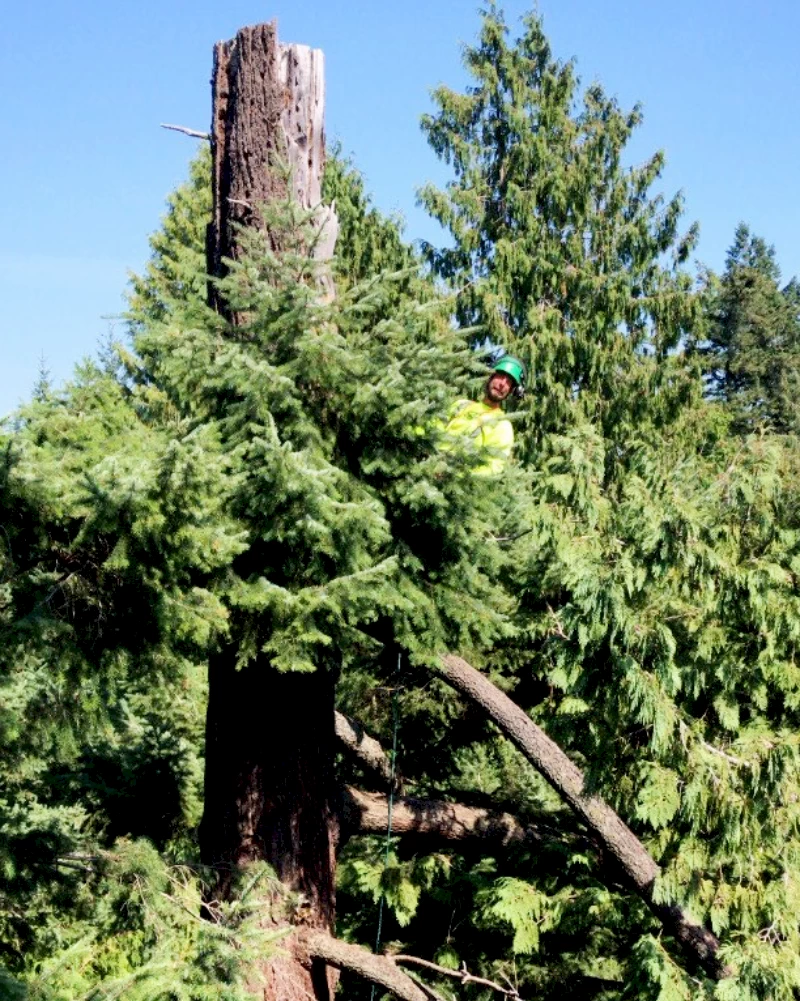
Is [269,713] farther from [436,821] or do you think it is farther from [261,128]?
[261,128]

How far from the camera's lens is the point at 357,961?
5746 mm

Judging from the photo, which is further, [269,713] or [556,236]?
[556,236]

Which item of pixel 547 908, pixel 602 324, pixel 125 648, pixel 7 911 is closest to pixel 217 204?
pixel 125 648

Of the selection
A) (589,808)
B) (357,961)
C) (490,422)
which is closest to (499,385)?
(490,422)

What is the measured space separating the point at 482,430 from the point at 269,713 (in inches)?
70.5

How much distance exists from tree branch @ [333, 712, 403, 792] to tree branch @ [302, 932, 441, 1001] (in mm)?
2084

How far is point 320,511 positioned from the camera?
15.1ft

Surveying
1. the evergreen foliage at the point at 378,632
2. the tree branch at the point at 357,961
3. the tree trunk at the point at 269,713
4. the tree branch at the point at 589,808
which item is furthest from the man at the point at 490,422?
the tree branch at the point at 357,961

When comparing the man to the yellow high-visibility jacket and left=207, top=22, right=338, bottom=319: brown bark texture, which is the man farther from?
left=207, top=22, right=338, bottom=319: brown bark texture

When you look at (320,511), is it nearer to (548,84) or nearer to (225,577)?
(225,577)

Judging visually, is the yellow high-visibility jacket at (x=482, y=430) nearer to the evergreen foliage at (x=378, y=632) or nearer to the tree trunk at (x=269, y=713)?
the evergreen foliage at (x=378, y=632)

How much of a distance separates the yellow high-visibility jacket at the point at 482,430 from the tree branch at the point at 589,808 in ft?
5.25

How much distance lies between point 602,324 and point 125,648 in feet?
46.3

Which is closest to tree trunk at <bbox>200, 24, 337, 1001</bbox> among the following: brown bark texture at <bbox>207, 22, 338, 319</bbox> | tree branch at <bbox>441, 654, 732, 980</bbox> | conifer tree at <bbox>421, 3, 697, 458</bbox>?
brown bark texture at <bbox>207, 22, 338, 319</bbox>
